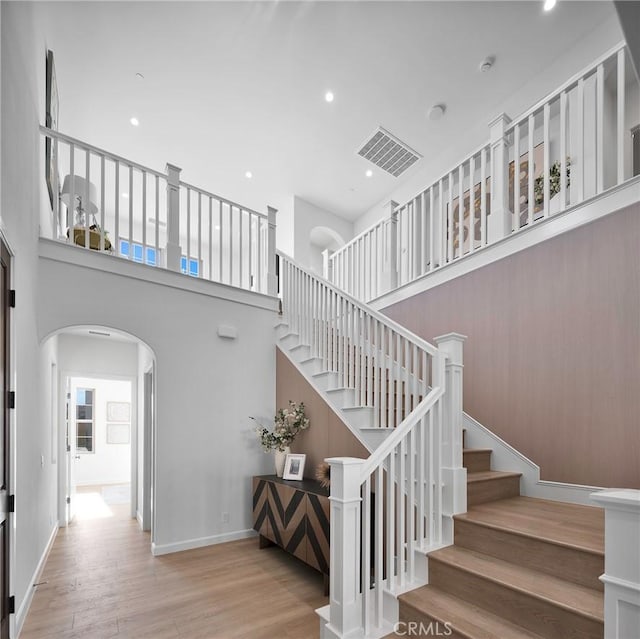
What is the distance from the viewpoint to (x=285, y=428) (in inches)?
167

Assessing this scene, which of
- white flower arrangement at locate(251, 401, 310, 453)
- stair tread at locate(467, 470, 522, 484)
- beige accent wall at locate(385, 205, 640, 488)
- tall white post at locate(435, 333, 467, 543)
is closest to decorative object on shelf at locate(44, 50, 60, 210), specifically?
white flower arrangement at locate(251, 401, 310, 453)

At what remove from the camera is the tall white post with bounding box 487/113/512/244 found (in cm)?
379

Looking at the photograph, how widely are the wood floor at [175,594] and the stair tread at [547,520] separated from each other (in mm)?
1328

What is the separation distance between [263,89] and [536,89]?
11.0 ft

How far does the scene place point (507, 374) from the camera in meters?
3.53

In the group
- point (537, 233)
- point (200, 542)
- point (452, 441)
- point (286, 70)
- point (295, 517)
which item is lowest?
point (200, 542)

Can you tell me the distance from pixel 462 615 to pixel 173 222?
415cm

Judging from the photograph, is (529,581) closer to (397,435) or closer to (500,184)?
(397,435)

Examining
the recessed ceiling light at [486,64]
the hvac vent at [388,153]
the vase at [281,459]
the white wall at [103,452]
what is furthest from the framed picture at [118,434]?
the recessed ceiling light at [486,64]

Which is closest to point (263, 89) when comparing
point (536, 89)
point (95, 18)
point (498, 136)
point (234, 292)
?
point (95, 18)

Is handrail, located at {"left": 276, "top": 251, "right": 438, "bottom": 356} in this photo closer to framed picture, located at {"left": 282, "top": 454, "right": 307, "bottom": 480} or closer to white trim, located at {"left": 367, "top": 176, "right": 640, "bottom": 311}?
white trim, located at {"left": 367, "top": 176, "right": 640, "bottom": 311}

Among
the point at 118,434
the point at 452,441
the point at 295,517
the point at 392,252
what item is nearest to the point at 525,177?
the point at 392,252

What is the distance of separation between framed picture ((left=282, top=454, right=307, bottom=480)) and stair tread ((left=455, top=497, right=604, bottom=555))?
1.73 meters

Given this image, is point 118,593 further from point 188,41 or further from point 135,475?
point 188,41
